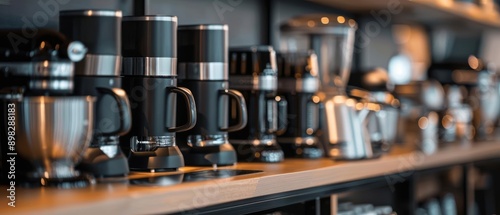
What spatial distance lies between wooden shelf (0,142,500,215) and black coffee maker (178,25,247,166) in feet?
0.21

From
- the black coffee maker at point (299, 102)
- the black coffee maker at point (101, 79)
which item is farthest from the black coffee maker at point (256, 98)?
the black coffee maker at point (101, 79)

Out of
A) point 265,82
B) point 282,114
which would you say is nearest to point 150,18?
point 265,82

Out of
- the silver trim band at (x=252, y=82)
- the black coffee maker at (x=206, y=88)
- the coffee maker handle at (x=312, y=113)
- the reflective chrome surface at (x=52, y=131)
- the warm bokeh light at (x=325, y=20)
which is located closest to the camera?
the reflective chrome surface at (x=52, y=131)

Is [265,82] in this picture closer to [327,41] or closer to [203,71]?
[203,71]

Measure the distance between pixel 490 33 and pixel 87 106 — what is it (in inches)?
142

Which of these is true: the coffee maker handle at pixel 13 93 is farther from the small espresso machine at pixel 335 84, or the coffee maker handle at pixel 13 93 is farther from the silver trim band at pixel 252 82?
the small espresso machine at pixel 335 84

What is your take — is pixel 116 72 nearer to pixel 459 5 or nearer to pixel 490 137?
pixel 459 5

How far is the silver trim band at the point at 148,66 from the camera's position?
168cm

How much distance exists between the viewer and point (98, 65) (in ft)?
5.01

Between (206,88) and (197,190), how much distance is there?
439 millimetres

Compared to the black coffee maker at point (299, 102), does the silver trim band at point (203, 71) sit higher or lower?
higher

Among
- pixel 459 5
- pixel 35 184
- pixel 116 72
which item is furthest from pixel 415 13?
pixel 35 184

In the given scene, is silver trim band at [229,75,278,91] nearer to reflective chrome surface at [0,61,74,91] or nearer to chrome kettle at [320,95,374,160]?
chrome kettle at [320,95,374,160]

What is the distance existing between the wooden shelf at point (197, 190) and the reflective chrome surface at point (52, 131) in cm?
5
